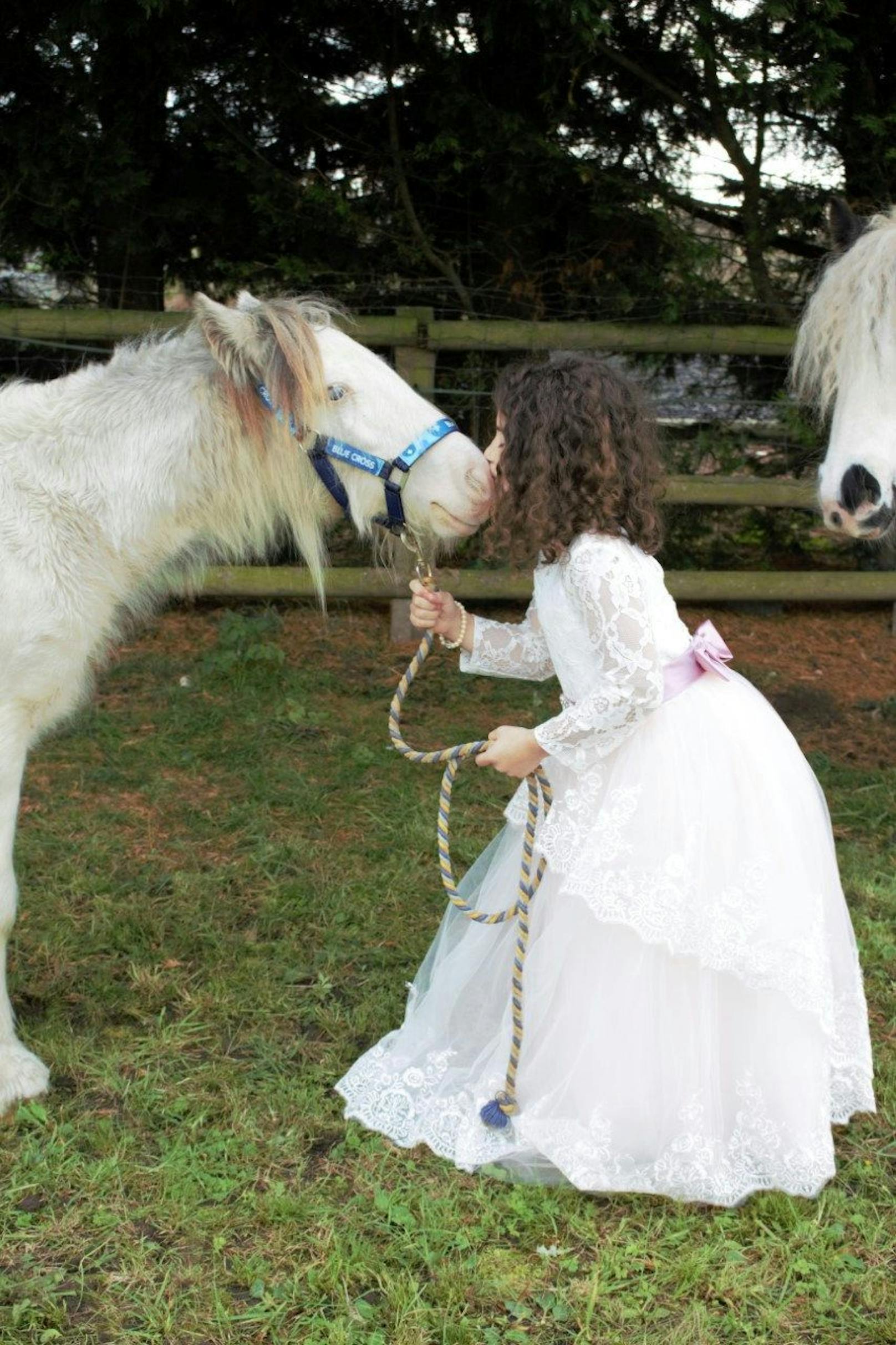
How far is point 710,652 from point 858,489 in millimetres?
1074

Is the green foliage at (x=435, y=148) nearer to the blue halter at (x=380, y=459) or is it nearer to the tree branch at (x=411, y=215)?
the tree branch at (x=411, y=215)

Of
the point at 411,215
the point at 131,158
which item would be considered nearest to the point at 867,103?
the point at 411,215

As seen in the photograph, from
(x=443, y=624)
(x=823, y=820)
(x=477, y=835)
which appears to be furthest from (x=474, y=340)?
(x=823, y=820)

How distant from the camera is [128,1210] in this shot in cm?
231

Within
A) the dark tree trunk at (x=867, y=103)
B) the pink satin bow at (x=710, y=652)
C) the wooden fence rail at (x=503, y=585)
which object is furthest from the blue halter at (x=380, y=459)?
the dark tree trunk at (x=867, y=103)

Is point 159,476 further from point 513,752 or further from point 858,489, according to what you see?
point 858,489

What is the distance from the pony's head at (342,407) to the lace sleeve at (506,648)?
239 mm

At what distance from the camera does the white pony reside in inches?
101

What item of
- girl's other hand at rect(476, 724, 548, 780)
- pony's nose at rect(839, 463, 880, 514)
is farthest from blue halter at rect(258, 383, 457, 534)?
pony's nose at rect(839, 463, 880, 514)

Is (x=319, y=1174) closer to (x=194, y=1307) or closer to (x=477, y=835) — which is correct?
(x=194, y=1307)

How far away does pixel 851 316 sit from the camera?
349 cm

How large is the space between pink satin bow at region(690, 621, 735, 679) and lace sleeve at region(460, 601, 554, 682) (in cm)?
35

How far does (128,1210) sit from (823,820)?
1661 millimetres

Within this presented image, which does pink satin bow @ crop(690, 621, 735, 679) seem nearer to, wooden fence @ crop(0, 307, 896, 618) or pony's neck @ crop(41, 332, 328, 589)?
pony's neck @ crop(41, 332, 328, 589)
